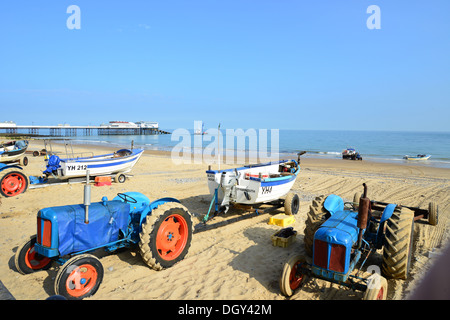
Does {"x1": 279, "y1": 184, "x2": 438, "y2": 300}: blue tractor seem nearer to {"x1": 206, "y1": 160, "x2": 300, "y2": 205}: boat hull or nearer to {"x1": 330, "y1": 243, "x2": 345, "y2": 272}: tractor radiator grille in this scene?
{"x1": 330, "y1": 243, "x2": 345, "y2": 272}: tractor radiator grille

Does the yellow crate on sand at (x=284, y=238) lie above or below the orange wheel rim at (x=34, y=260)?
below

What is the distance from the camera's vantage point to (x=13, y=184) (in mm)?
10945

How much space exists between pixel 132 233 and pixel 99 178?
888 cm

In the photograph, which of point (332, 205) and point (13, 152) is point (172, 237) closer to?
point (332, 205)

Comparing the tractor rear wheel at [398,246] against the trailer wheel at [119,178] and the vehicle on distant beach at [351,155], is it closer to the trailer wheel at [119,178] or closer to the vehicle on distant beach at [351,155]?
the trailer wheel at [119,178]

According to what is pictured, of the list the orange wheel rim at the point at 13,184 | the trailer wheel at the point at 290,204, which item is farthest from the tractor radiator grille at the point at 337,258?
the orange wheel rim at the point at 13,184

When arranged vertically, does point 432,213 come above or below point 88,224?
below

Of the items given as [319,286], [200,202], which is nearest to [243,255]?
[319,286]

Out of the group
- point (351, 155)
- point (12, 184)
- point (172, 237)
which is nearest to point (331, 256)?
point (172, 237)

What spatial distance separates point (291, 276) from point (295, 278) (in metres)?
0.19

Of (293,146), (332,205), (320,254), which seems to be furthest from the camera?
(293,146)

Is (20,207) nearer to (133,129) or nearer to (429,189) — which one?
(429,189)

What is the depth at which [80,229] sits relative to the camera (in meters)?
4.68

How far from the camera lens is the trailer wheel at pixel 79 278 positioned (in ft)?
13.7
